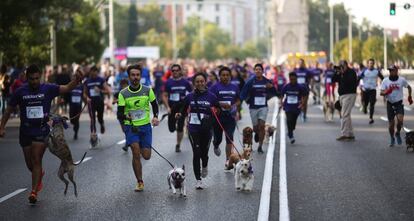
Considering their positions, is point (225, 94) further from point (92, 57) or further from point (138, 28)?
point (138, 28)

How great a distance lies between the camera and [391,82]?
74.3 feet

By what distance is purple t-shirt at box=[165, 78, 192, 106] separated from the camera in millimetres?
23203

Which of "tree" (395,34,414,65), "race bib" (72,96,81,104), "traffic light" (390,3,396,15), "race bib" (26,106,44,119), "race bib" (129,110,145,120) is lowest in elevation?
"race bib" (72,96,81,104)

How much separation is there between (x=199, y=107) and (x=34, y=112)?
2470 millimetres

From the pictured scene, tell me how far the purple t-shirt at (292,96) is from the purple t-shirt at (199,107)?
27.7 ft

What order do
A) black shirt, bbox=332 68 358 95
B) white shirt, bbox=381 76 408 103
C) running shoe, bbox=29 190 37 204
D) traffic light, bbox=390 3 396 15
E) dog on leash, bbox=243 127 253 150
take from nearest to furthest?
running shoe, bbox=29 190 37 204
dog on leash, bbox=243 127 253 150
white shirt, bbox=381 76 408 103
black shirt, bbox=332 68 358 95
traffic light, bbox=390 3 396 15

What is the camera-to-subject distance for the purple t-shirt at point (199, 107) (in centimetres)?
1491

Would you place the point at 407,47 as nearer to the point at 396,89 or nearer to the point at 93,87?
the point at 396,89

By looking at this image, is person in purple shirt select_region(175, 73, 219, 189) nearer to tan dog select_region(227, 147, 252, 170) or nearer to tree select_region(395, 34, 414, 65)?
tan dog select_region(227, 147, 252, 170)

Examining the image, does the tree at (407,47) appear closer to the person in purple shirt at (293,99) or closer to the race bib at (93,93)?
the person in purple shirt at (293,99)

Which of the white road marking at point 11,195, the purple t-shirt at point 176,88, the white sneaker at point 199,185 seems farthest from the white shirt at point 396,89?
the white road marking at point 11,195

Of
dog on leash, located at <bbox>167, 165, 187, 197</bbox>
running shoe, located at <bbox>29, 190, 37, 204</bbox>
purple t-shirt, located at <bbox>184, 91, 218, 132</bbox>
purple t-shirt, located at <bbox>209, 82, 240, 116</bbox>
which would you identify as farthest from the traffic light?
running shoe, located at <bbox>29, 190, 37, 204</bbox>

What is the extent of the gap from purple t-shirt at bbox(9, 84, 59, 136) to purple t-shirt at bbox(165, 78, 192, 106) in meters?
9.37

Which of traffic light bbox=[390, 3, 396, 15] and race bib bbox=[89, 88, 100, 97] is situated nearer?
race bib bbox=[89, 88, 100, 97]
